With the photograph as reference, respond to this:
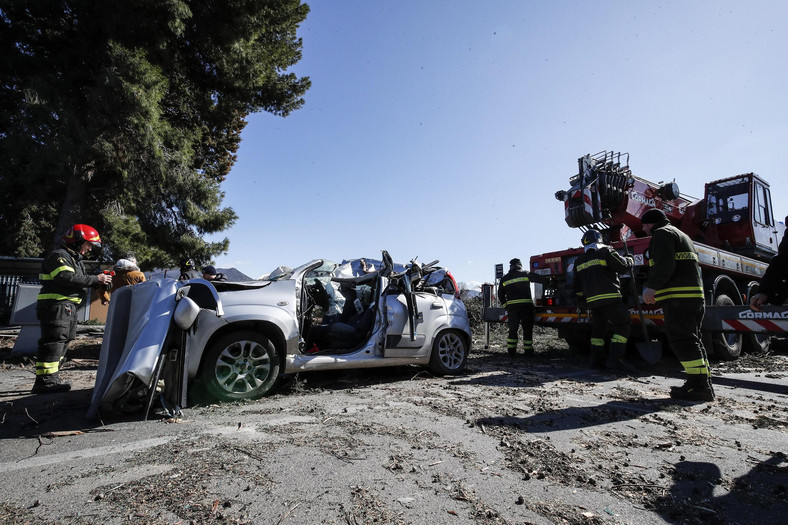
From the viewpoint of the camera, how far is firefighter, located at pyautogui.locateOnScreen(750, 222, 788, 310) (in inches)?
127

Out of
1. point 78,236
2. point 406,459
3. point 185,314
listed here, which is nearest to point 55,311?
point 78,236

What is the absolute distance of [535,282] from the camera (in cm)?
812

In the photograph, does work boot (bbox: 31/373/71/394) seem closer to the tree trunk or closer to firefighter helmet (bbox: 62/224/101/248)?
firefighter helmet (bbox: 62/224/101/248)

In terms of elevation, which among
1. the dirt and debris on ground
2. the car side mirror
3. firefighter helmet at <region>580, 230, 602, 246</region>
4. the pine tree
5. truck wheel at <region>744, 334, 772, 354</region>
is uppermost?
the pine tree

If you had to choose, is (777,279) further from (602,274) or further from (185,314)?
(185,314)

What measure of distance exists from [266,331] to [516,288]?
16.9 feet

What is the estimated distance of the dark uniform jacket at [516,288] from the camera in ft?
26.1

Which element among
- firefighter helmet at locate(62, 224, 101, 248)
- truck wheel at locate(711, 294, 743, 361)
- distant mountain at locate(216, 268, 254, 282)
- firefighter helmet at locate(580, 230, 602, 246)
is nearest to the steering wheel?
distant mountain at locate(216, 268, 254, 282)

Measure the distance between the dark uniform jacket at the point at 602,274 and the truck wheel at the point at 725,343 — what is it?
2.31 m

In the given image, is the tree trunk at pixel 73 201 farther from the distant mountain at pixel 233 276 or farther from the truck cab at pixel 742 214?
the truck cab at pixel 742 214

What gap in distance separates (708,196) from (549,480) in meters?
9.84

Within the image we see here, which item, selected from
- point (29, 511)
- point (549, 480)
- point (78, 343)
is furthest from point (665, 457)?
point (78, 343)

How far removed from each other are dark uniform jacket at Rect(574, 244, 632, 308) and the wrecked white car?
199 centimetres

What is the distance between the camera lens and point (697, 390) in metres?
4.23
